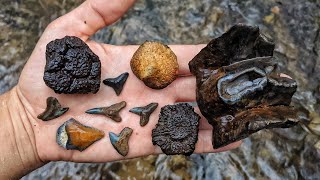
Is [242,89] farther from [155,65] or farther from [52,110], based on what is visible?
[52,110]

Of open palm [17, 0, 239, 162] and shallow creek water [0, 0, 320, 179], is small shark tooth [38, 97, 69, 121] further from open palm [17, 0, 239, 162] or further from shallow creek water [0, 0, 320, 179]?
shallow creek water [0, 0, 320, 179]

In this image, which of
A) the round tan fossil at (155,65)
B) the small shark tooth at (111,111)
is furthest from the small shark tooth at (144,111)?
the round tan fossil at (155,65)

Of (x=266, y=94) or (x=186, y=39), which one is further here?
(x=186, y=39)

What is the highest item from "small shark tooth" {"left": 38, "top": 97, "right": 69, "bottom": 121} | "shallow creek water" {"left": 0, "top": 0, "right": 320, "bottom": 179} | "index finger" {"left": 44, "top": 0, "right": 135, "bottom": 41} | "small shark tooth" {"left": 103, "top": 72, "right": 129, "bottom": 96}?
"index finger" {"left": 44, "top": 0, "right": 135, "bottom": 41}

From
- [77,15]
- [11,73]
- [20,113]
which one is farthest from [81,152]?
[11,73]

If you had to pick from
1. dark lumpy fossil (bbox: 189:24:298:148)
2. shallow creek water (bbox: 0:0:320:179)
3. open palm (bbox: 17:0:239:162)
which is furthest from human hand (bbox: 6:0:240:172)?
shallow creek water (bbox: 0:0:320:179)

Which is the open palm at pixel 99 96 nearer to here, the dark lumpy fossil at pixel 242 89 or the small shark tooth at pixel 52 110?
the small shark tooth at pixel 52 110

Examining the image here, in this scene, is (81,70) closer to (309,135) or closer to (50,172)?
(50,172)

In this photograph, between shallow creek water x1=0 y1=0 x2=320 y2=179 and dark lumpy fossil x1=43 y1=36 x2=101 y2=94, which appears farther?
shallow creek water x1=0 y1=0 x2=320 y2=179
